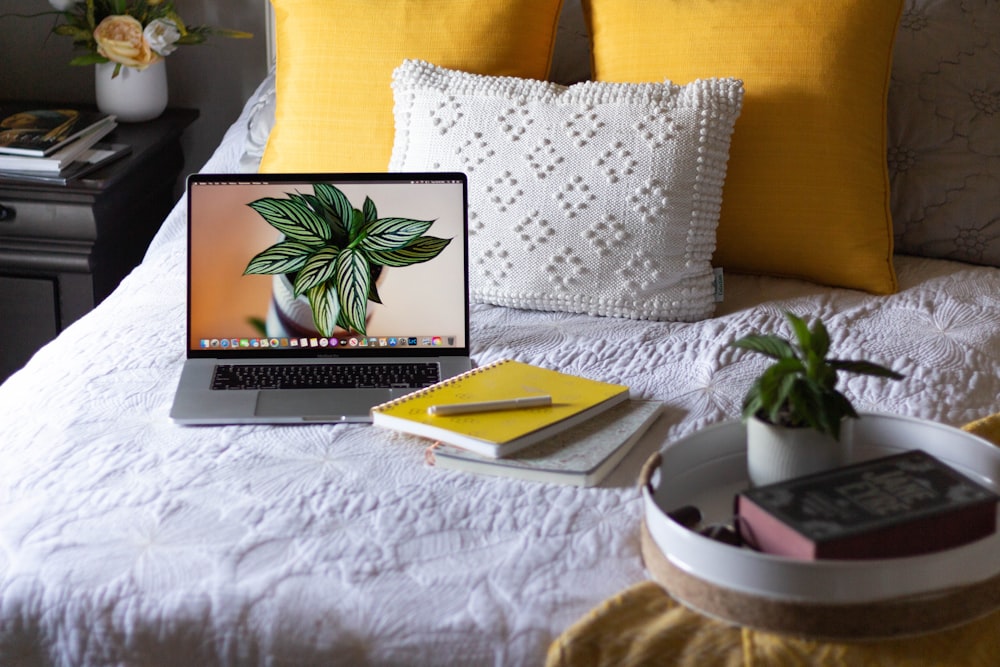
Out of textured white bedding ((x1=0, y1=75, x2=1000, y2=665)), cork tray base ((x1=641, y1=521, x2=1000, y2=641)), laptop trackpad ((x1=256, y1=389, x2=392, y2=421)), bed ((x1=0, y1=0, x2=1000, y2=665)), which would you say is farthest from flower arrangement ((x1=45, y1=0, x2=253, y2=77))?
cork tray base ((x1=641, y1=521, x2=1000, y2=641))

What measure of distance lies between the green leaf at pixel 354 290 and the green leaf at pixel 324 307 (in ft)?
0.03

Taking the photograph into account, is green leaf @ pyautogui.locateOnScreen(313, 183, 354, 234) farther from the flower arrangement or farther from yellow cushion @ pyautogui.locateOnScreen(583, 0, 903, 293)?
the flower arrangement

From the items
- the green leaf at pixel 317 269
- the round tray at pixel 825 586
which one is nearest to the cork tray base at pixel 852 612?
the round tray at pixel 825 586

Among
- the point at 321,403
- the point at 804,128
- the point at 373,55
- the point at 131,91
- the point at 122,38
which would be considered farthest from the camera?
the point at 131,91

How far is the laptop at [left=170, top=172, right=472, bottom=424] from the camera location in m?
1.37

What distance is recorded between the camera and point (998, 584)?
2.82 ft

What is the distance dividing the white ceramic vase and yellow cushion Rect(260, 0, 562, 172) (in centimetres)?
61

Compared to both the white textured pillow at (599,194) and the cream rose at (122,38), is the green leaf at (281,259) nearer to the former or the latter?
the white textured pillow at (599,194)

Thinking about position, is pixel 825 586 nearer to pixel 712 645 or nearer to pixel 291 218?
pixel 712 645

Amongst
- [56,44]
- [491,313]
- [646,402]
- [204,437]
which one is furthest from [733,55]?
[56,44]

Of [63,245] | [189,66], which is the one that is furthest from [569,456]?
[189,66]

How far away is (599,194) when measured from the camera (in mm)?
1480

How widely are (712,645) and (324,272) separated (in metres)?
0.73

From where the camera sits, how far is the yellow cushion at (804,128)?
5.21ft
